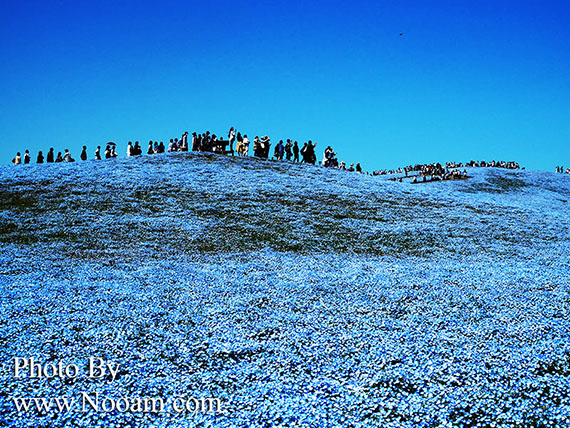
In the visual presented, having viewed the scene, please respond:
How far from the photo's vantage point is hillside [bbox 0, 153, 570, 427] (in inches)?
208

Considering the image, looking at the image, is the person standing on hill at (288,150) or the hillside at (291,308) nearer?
Answer: the hillside at (291,308)

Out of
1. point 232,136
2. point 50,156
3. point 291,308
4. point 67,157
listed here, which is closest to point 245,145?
point 232,136

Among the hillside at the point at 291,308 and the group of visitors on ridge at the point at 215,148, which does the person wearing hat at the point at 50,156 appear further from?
the hillside at the point at 291,308

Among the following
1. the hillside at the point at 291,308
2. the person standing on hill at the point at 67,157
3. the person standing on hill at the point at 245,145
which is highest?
the person standing on hill at the point at 245,145

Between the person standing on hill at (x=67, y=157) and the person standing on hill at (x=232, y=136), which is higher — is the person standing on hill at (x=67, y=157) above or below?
below

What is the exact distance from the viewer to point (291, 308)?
8.22 meters

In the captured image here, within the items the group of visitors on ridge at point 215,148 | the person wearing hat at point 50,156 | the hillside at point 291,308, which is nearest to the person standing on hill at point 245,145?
the group of visitors on ridge at point 215,148

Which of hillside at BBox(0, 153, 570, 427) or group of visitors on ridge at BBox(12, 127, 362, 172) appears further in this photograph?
group of visitors on ridge at BBox(12, 127, 362, 172)

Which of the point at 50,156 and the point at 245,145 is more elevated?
the point at 245,145

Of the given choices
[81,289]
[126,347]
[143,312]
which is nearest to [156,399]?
[126,347]

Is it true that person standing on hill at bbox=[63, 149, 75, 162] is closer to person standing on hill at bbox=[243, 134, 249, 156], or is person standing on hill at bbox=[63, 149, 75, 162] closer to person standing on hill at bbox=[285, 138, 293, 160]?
person standing on hill at bbox=[243, 134, 249, 156]

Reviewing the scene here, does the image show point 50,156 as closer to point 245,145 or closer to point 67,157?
point 67,157

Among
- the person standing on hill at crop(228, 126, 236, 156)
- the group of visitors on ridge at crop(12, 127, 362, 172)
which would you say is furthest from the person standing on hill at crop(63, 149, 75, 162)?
the person standing on hill at crop(228, 126, 236, 156)

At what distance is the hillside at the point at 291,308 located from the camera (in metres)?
5.29
